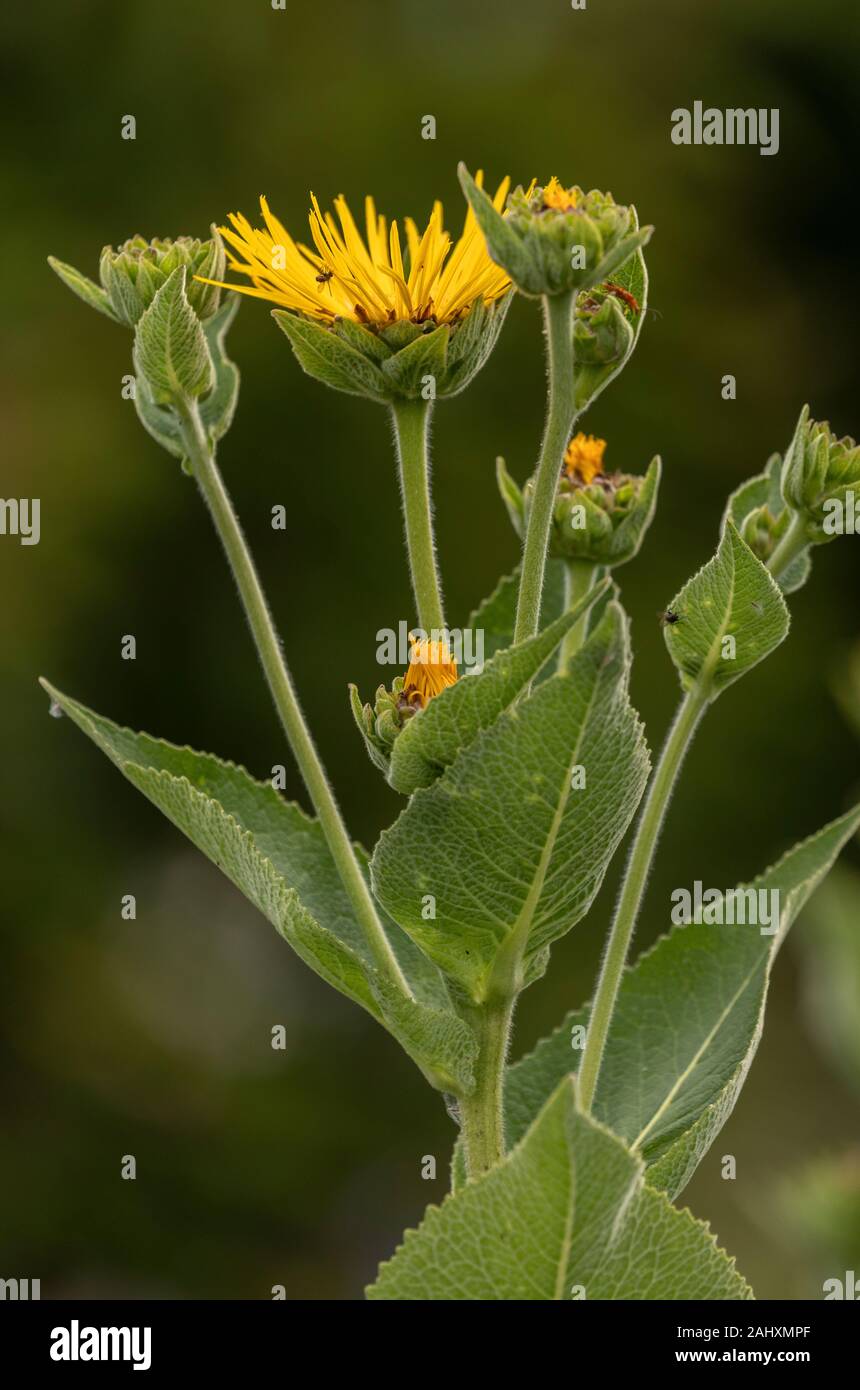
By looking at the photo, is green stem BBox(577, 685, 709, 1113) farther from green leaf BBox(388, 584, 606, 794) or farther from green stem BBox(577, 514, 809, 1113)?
green leaf BBox(388, 584, 606, 794)

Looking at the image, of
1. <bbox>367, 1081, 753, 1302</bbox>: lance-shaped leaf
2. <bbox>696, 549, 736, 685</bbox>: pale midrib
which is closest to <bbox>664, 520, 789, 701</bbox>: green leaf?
<bbox>696, 549, 736, 685</bbox>: pale midrib

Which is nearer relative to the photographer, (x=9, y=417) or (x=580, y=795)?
(x=580, y=795)

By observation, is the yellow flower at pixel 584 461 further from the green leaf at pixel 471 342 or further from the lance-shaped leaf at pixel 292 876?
the lance-shaped leaf at pixel 292 876

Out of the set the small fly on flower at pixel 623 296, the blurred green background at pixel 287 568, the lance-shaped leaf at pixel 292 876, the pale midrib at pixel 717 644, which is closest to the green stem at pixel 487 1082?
the lance-shaped leaf at pixel 292 876

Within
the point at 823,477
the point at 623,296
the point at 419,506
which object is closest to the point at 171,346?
the point at 419,506

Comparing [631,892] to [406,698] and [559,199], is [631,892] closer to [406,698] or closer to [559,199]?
[406,698]

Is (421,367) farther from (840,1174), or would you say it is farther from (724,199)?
(724,199)
